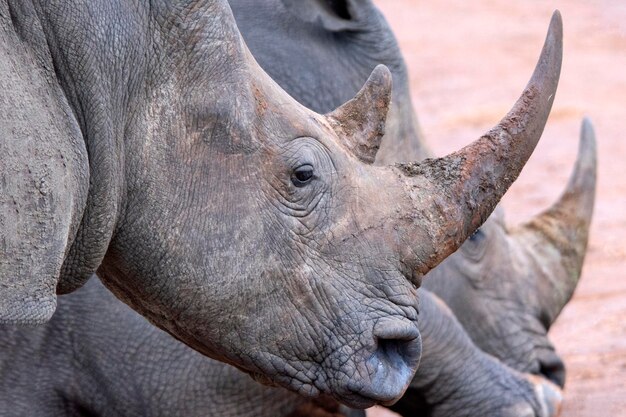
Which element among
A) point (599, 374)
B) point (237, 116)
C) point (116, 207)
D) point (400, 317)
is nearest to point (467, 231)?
point (400, 317)

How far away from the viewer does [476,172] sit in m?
3.55

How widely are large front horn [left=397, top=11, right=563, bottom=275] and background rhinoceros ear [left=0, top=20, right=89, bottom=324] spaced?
33.6 inches

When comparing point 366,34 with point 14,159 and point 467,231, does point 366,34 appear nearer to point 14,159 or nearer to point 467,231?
point 467,231

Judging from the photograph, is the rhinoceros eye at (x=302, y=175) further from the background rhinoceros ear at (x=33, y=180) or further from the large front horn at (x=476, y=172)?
the background rhinoceros ear at (x=33, y=180)

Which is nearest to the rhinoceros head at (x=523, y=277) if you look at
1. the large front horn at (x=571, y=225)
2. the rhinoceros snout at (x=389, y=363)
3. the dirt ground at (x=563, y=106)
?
the large front horn at (x=571, y=225)

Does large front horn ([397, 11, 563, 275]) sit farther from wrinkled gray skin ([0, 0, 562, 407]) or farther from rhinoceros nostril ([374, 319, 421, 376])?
rhinoceros nostril ([374, 319, 421, 376])

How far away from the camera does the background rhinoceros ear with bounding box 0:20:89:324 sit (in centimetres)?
289

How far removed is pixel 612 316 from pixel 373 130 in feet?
11.7

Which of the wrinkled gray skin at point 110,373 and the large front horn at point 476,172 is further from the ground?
the large front horn at point 476,172

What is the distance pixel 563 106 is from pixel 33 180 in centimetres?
886

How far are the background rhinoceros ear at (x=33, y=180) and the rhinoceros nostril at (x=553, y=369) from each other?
2712 millimetres

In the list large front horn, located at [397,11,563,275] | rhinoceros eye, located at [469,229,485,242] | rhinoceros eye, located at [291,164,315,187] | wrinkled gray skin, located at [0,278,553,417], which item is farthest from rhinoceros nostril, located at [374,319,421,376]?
rhinoceros eye, located at [469,229,485,242]

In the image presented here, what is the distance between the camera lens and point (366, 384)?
3.41m

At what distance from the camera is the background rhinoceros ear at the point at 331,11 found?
16.0 ft
